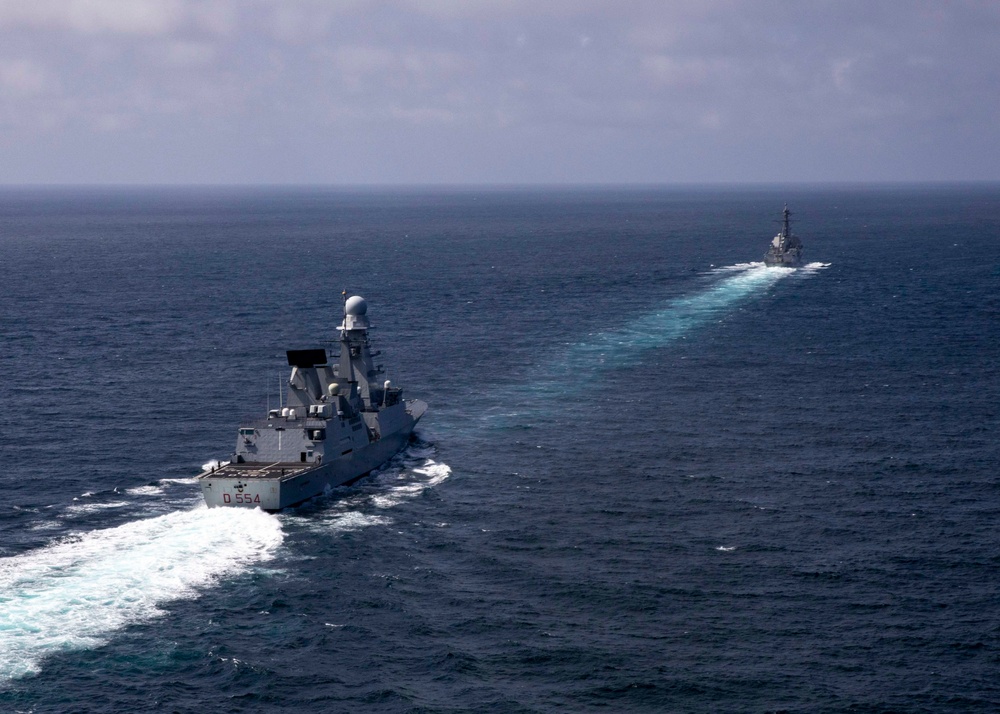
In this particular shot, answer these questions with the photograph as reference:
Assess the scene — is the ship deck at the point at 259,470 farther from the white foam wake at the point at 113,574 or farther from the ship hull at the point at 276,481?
the white foam wake at the point at 113,574

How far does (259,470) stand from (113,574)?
19355 millimetres

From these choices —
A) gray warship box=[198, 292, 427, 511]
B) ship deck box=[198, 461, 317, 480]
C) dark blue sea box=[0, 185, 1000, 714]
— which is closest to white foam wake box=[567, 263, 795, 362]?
dark blue sea box=[0, 185, 1000, 714]

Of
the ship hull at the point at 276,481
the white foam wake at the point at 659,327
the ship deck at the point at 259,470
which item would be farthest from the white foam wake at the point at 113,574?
the white foam wake at the point at 659,327

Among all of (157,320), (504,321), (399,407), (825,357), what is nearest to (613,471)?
(399,407)

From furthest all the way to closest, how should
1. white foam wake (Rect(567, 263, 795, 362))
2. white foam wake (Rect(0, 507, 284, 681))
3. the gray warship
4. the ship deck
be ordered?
white foam wake (Rect(567, 263, 795, 362))
the ship deck
the gray warship
white foam wake (Rect(0, 507, 284, 681))

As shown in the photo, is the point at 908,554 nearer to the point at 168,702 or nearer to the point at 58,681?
the point at 168,702

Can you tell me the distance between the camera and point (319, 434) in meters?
85.8

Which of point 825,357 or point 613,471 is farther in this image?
point 825,357

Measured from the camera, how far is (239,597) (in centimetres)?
6375

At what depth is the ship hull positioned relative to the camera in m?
78.6

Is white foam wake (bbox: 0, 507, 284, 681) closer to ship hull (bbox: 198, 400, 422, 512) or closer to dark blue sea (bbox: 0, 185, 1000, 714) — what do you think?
dark blue sea (bbox: 0, 185, 1000, 714)

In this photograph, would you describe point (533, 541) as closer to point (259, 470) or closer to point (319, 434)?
point (319, 434)

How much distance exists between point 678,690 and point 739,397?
6245 centimetres

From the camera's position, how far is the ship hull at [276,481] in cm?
7862
